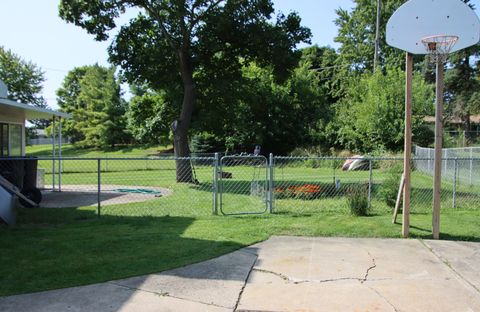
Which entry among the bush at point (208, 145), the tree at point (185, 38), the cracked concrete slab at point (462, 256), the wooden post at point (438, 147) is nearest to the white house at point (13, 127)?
the tree at point (185, 38)

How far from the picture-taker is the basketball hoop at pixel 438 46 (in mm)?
7614

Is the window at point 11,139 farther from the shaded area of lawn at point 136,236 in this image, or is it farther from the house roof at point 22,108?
the shaded area of lawn at point 136,236

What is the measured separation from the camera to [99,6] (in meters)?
17.1

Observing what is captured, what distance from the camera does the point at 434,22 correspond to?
7.52 meters

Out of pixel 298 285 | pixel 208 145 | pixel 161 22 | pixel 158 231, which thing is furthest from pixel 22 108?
pixel 208 145

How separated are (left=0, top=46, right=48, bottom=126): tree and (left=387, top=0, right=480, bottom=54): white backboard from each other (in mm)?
56938

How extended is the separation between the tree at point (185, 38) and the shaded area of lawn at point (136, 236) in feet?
26.5

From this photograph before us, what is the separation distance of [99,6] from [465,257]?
15.7 meters

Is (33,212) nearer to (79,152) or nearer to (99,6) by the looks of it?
(99,6)

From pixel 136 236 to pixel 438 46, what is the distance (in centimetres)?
629

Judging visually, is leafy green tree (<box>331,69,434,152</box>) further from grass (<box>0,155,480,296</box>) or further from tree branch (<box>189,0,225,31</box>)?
grass (<box>0,155,480,296</box>)

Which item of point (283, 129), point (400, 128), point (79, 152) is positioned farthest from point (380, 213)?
point (79, 152)

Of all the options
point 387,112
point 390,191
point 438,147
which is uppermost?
point 387,112

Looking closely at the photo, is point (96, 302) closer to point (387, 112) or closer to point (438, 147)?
point (438, 147)
